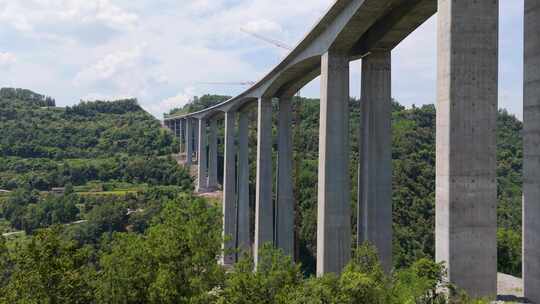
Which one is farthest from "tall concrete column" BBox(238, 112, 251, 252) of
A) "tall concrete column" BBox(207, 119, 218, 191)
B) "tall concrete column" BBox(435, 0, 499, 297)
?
"tall concrete column" BBox(435, 0, 499, 297)

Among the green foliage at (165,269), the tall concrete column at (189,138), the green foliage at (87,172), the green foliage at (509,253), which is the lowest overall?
the green foliage at (509,253)

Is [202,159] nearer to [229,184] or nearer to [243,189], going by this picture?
[229,184]

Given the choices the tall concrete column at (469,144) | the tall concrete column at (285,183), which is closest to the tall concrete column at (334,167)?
the tall concrete column at (469,144)

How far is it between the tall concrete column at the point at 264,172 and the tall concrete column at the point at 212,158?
38.1m

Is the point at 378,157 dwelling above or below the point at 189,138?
below

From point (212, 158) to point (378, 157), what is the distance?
5878 centimetres

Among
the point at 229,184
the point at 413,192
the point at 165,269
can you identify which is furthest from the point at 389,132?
the point at 413,192

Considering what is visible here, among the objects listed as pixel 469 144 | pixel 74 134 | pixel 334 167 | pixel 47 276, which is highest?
pixel 74 134

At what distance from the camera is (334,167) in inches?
1011

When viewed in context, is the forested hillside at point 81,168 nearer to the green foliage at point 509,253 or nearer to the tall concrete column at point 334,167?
the tall concrete column at point 334,167

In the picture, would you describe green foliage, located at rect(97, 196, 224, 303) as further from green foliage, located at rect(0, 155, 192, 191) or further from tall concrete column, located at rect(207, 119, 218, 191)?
green foliage, located at rect(0, 155, 192, 191)

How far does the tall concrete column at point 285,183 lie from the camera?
41.1m

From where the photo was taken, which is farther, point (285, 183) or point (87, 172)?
point (87, 172)

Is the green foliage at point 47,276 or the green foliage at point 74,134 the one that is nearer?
the green foliage at point 47,276
